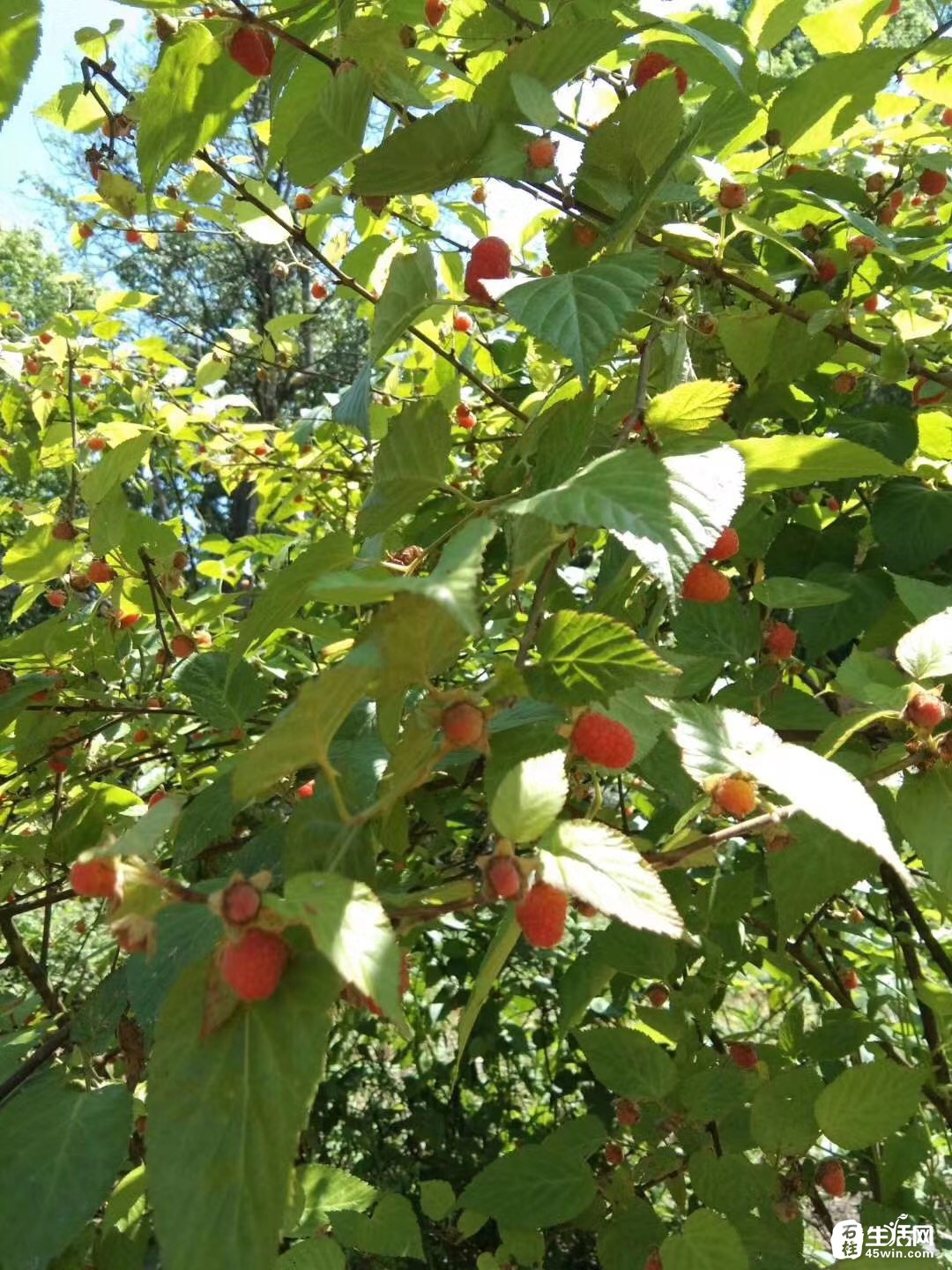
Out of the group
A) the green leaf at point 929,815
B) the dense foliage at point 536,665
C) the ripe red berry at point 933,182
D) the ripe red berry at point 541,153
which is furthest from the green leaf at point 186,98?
the ripe red berry at point 933,182

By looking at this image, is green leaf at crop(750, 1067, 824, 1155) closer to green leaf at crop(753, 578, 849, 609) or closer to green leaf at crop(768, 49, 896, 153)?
green leaf at crop(753, 578, 849, 609)

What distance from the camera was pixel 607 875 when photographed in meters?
0.47

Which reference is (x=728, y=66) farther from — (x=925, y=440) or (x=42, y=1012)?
(x=42, y=1012)

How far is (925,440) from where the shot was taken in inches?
48.1

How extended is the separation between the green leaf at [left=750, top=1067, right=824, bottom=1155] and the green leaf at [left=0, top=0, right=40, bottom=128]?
1045 millimetres

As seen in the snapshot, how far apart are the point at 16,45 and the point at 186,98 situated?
142 mm

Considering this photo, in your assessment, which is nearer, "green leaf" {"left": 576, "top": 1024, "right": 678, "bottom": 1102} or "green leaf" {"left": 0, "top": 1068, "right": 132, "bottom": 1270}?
"green leaf" {"left": 0, "top": 1068, "right": 132, "bottom": 1270}

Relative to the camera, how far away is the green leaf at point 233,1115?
0.40 m

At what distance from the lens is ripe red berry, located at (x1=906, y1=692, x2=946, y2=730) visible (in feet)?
2.13


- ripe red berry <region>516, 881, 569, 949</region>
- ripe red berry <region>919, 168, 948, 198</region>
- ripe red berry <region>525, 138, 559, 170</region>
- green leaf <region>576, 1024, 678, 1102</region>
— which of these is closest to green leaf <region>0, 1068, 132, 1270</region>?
ripe red berry <region>516, 881, 569, 949</region>

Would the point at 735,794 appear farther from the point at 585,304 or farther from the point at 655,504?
the point at 585,304

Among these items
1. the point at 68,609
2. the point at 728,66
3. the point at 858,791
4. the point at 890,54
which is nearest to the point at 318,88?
the point at 728,66

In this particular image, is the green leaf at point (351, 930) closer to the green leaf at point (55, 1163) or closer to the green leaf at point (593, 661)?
the green leaf at point (593, 661)

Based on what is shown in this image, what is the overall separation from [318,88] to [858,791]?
2.39 ft
